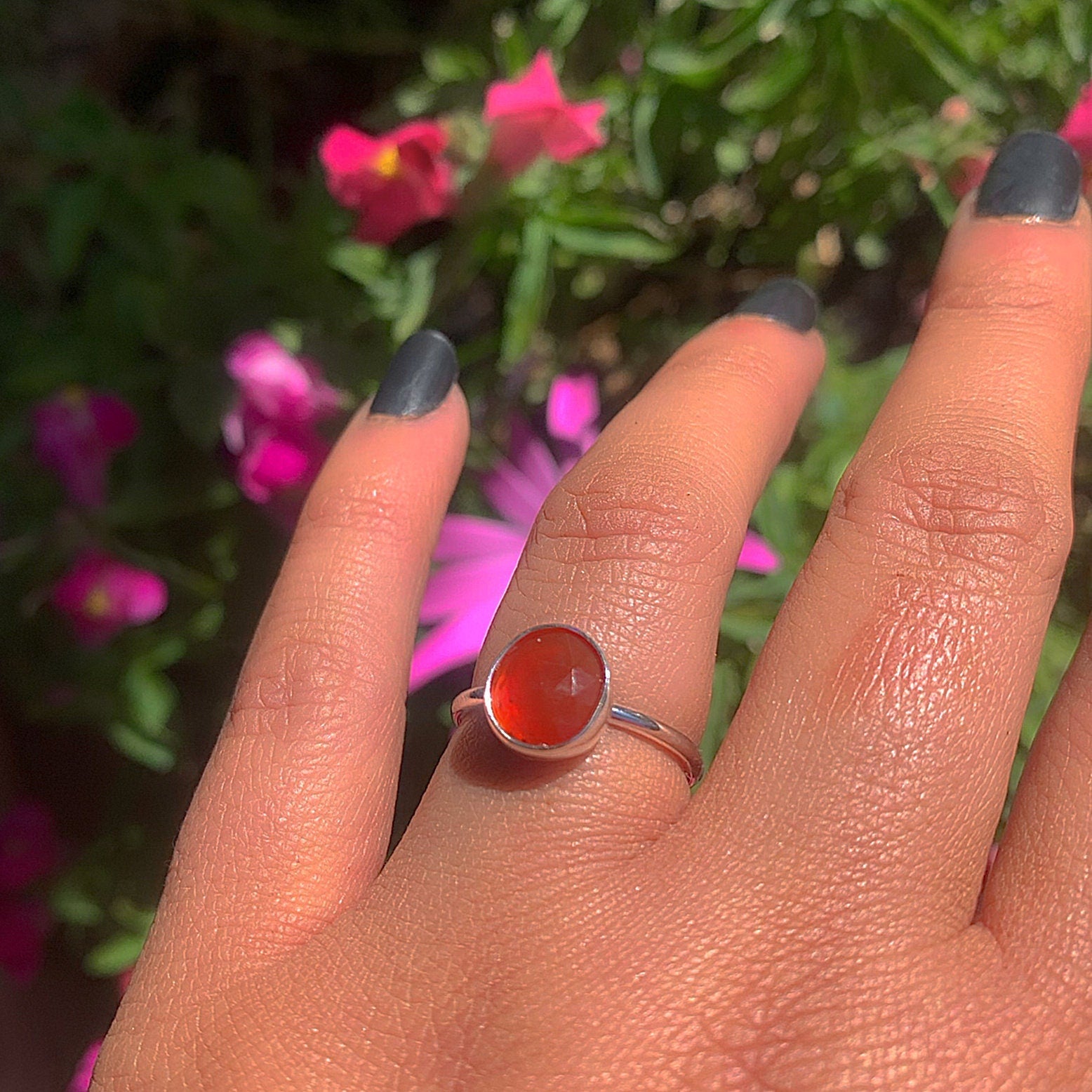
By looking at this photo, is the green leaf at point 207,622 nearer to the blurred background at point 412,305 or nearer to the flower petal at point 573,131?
the blurred background at point 412,305

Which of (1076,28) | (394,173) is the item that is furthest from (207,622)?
(1076,28)

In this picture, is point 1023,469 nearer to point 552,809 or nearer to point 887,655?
point 887,655

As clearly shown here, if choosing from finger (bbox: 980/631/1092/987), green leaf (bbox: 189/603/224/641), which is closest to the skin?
finger (bbox: 980/631/1092/987)

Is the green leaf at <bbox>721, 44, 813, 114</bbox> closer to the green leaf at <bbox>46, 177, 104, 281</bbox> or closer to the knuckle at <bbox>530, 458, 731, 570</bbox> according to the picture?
the knuckle at <bbox>530, 458, 731, 570</bbox>

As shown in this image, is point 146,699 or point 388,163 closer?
point 388,163

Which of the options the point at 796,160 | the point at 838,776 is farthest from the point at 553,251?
the point at 838,776

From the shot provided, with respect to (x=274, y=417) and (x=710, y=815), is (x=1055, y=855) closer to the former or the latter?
(x=710, y=815)

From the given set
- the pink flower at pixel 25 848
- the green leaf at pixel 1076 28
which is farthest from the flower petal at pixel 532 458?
the pink flower at pixel 25 848
